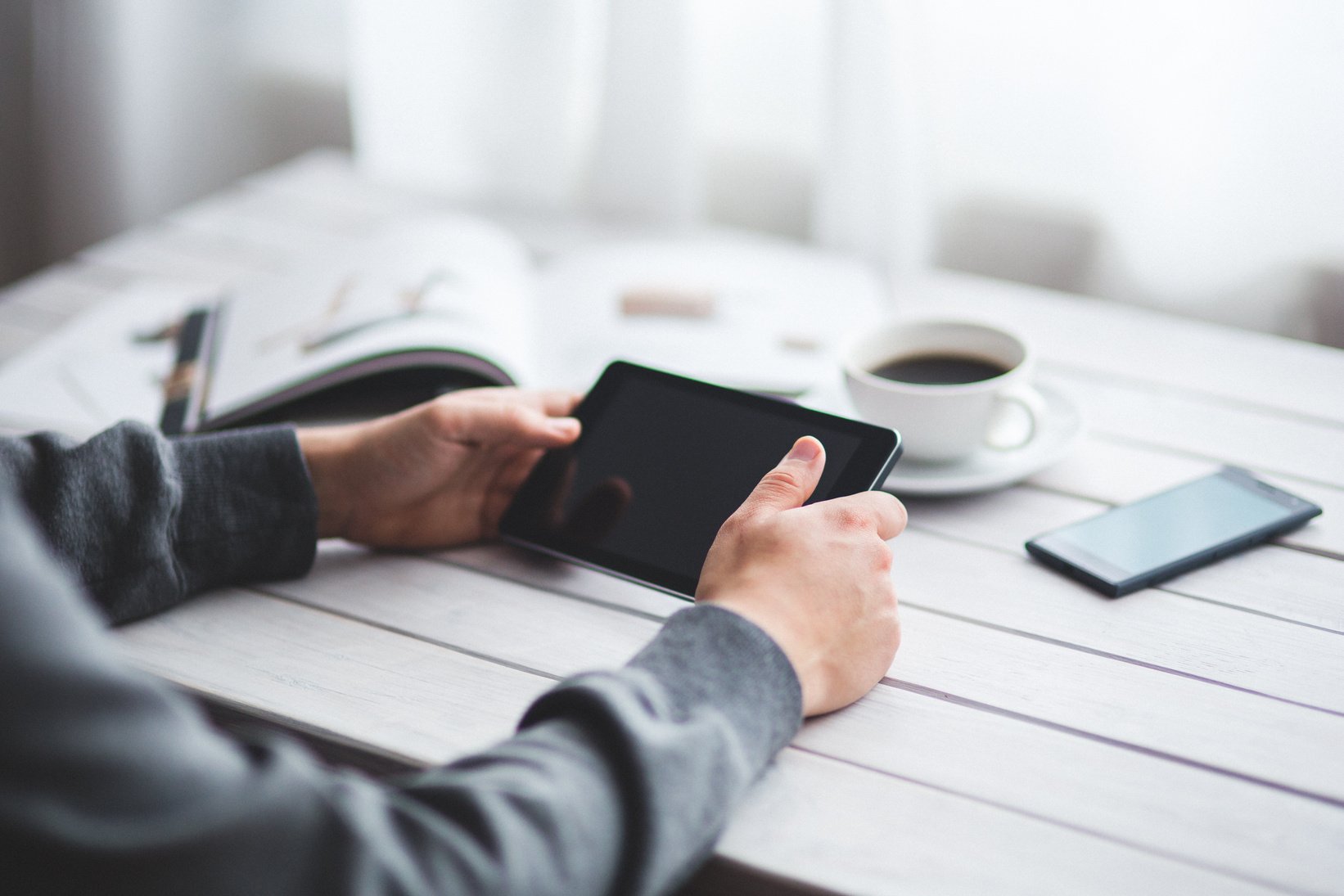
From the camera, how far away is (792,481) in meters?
0.62

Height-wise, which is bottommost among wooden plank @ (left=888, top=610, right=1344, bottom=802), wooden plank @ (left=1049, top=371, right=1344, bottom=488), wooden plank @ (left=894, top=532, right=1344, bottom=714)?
wooden plank @ (left=888, top=610, right=1344, bottom=802)

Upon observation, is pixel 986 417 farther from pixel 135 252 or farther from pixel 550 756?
pixel 135 252

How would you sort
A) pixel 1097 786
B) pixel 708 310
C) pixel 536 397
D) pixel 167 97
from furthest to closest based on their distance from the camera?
pixel 167 97 < pixel 708 310 < pixel 536 397 < pixel 1097 786

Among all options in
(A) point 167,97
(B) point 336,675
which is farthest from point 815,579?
(A) point 167,97

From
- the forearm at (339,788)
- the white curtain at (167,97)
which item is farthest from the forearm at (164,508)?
the white curtain at (167,97)

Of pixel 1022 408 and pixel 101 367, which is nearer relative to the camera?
pixel 1022 408

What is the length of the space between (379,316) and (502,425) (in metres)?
0.21

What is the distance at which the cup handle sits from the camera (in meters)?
0.75

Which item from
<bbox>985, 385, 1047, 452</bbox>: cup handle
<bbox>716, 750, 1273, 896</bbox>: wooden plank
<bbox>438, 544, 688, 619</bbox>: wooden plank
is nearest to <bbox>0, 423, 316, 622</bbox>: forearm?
<bbox>438, 544, 688, 619</bbox>: wooden plank

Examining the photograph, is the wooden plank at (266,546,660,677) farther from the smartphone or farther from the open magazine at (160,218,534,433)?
the smartphone

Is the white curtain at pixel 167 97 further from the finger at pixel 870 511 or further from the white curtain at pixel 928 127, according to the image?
the finger at pixel 870 511

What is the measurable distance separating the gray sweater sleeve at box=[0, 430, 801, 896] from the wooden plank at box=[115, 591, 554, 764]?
0.13ft

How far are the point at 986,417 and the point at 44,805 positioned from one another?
591 millimetres

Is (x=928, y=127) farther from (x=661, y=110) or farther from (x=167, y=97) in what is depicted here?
(x=167, y=97)
